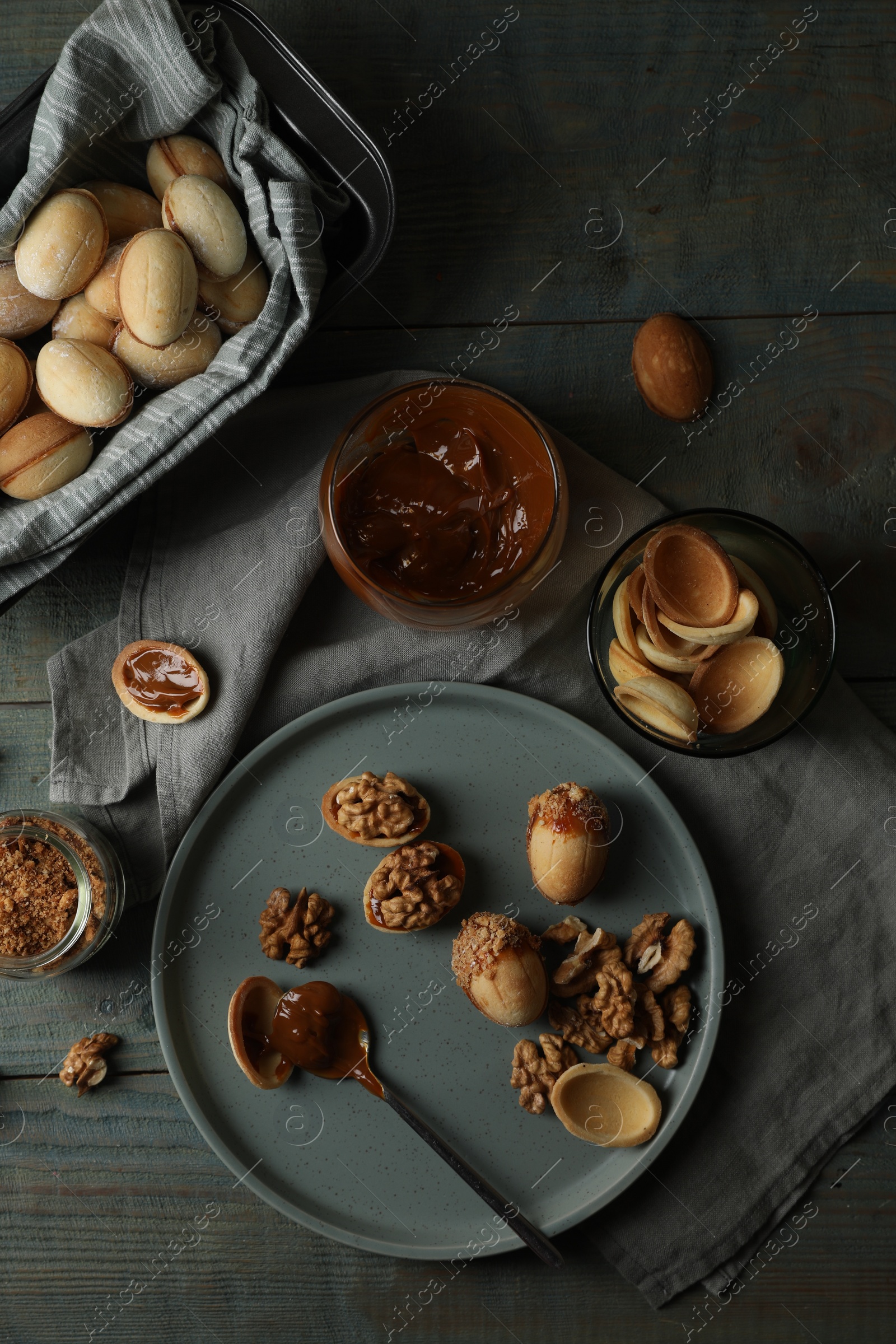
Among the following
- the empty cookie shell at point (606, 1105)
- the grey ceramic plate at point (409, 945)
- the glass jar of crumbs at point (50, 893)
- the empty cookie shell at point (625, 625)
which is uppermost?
the glass jar of crumbs at point (50, 893)

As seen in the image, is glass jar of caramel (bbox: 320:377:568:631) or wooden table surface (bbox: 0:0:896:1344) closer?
glass jar of caramel (bbox: 320:377:568:631)

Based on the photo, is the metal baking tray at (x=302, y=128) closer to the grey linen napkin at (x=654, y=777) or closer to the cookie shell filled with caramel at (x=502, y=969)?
the grey linen napkin at (x=654, y=777)

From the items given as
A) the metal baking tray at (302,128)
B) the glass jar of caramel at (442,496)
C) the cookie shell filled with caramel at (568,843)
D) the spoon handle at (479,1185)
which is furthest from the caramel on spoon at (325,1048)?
the metal baking tray at (302,128)

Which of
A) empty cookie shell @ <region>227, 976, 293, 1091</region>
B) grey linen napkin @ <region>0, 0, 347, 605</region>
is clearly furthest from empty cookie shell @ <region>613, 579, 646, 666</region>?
empty cookie shell @ <region>227, 976, 293, 1091</region>

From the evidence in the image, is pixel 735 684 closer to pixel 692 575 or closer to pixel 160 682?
pixel 692 575

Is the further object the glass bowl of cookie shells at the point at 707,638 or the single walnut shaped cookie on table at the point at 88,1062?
the single walnut shaped cookie on table at the point at 88,1062

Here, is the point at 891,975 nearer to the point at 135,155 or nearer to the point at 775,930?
the point at 775,930

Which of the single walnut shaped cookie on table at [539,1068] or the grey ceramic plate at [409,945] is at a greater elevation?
the grey ceramic plate at [409,945]

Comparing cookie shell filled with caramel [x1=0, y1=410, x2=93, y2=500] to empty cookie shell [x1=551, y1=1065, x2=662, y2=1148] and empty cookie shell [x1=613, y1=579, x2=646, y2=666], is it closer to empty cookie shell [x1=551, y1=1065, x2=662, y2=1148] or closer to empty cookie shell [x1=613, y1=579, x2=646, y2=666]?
empty cookie shell [x1=613, y1=579, x2=646, y2=666]
